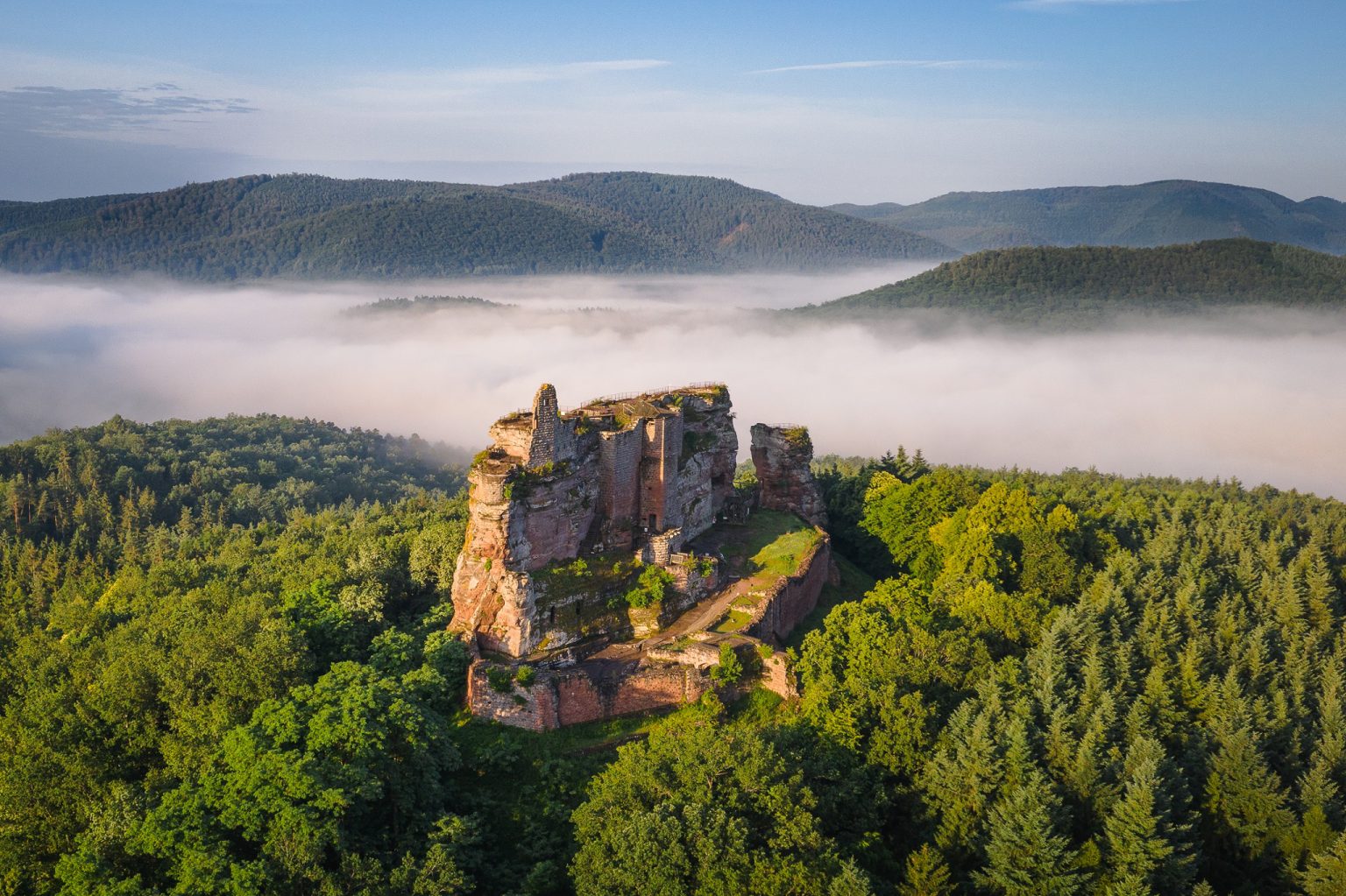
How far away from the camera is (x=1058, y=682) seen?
118ft

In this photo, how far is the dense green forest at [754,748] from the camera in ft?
90.2

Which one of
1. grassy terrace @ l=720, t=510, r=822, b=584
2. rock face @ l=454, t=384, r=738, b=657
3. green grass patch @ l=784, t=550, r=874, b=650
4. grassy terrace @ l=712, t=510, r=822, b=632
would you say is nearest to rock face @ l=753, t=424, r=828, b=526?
grassy terrace @ l=712, t=510, r=822, b=632

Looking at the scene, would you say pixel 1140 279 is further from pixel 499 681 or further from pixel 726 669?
pixel 499 681

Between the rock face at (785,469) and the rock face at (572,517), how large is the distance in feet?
27.5

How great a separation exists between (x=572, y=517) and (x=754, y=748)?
50.9 feet

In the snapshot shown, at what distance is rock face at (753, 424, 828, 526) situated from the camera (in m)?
57.1

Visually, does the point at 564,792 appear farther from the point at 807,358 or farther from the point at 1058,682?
the point at 807,358

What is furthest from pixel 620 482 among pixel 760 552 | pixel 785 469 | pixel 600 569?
pixel 785 469

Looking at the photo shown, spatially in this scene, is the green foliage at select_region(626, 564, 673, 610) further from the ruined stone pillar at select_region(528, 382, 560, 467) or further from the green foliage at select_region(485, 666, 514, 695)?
the green foliage at select_region(485, 666, 514, 695)

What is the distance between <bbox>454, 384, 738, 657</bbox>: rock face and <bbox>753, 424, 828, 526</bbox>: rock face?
8387 mm

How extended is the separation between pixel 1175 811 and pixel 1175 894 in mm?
2952

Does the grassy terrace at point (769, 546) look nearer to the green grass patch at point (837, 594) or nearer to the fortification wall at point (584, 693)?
the green grass patch at point (837, 594)

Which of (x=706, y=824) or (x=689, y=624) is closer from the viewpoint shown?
(x=706, y=824)

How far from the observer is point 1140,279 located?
145m
